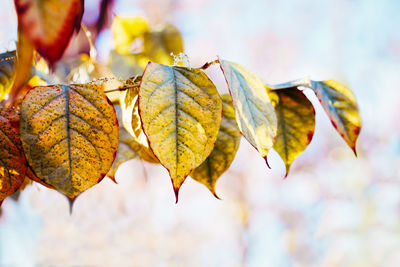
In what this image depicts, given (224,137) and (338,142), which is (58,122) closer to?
(224,137)

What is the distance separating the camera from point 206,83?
0.29 meters

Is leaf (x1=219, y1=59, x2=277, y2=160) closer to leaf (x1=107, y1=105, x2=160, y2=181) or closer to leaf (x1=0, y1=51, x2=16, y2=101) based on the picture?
leaf (x1=107, y1=105, x2=160, y2=181)

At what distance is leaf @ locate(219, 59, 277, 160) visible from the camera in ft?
0.94

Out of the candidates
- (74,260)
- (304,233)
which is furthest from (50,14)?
(304,233)

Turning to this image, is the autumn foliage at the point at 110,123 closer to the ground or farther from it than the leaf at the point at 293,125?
farther from it

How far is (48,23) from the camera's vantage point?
0.18 m

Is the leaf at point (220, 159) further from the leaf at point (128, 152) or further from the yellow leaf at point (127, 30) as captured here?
the yellow leaf at point (127, 30)

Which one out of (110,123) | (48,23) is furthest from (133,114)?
(48,23)

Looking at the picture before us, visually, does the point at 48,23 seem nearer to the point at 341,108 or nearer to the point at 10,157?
the point at 10,157

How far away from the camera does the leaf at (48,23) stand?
0.57 feet

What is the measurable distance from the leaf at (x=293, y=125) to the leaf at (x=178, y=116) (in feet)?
0.49

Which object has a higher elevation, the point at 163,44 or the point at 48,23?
the point at 48,23

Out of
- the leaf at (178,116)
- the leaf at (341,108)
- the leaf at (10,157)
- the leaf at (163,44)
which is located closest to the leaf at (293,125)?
the leaf at (341,108)

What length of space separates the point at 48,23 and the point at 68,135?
0.38 ft
